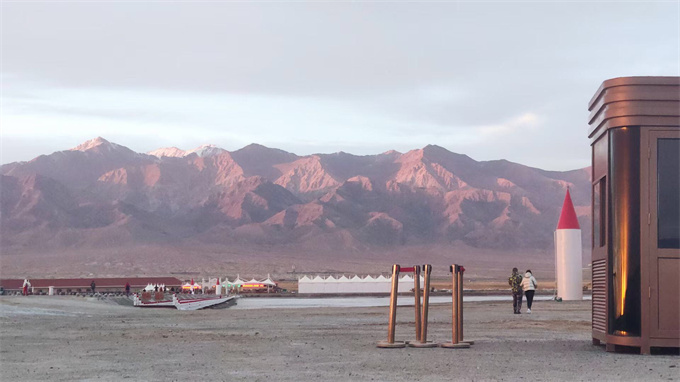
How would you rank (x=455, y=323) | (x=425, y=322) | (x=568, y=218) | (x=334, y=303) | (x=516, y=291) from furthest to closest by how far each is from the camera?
(x=334, y=303) → (x=568, y=218) → (x=516, y=291) → (x=425, y=322) → (x=455, y=323)

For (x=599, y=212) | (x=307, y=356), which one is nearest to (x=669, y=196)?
(x=599, y=212)

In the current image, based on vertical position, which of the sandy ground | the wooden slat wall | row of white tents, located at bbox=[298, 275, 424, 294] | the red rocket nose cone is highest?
the red rocket nose cone

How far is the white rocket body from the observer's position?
46.9 m

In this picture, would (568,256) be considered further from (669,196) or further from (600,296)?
(669,196)

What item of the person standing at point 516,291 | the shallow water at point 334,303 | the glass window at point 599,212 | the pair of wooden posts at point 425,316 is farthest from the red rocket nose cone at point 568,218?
the glass window at point 599,212

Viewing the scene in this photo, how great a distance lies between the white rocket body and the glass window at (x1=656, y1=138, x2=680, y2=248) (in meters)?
32.4

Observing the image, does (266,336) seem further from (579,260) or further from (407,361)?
(579,260)

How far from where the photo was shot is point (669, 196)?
48.0 ft

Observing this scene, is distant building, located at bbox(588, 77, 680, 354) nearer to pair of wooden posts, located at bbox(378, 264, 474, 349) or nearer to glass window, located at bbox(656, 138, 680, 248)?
glass window, located at bbox(656, 138, 680, 248)

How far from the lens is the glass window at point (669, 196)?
1459 centimetres

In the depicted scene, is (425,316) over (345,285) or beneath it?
beneath

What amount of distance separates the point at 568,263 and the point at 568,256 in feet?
1.31

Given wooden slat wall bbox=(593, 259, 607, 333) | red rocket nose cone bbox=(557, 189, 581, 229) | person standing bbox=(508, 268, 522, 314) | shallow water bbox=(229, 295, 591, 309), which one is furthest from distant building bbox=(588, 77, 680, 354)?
red rocket nose cone bbox=(557, 189, 581, 229)

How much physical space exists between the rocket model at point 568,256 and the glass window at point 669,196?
32.7 meters
